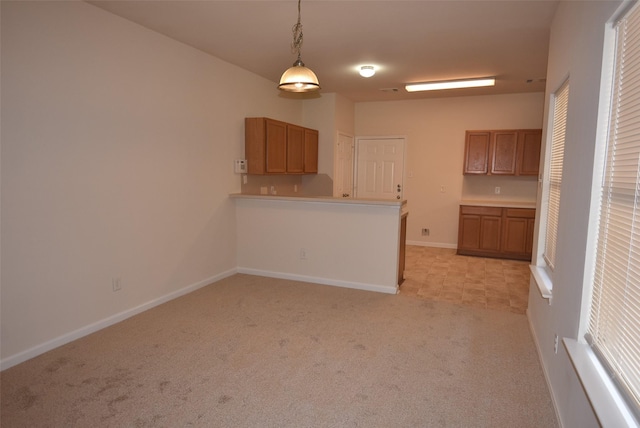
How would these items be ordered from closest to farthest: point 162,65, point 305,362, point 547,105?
1. point 305,362
2. point 547,105
3. point 162,65

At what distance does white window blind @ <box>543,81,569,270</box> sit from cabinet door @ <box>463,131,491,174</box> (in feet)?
10.7

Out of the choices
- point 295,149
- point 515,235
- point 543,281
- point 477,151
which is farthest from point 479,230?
point 543,281

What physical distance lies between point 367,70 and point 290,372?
3.67 m

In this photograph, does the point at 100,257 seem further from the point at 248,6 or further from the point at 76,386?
the point at 248,6

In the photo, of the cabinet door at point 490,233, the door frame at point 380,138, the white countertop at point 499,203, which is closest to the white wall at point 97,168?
the door frame at point 380,138

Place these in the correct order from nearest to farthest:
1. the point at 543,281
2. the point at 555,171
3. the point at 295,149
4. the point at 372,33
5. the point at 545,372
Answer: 1. the point at 545,372
2. the point at 543,281
3. the point at 555,171
4. the point at 372,33
5. the point at 295,149

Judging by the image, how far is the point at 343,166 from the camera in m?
6.91

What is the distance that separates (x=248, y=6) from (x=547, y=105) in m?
2.69

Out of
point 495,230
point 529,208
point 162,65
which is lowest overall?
point 495,230

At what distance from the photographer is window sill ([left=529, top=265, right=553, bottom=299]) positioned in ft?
8.37

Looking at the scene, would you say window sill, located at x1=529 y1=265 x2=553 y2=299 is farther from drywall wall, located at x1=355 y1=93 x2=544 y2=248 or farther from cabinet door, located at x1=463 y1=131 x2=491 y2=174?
drywall wall, located at x1=355 y1=93 x2=544 y2=248

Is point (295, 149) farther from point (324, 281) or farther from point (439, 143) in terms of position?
point (439, 143)

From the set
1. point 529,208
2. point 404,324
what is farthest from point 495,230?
point 404,324

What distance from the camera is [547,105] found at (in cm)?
326
